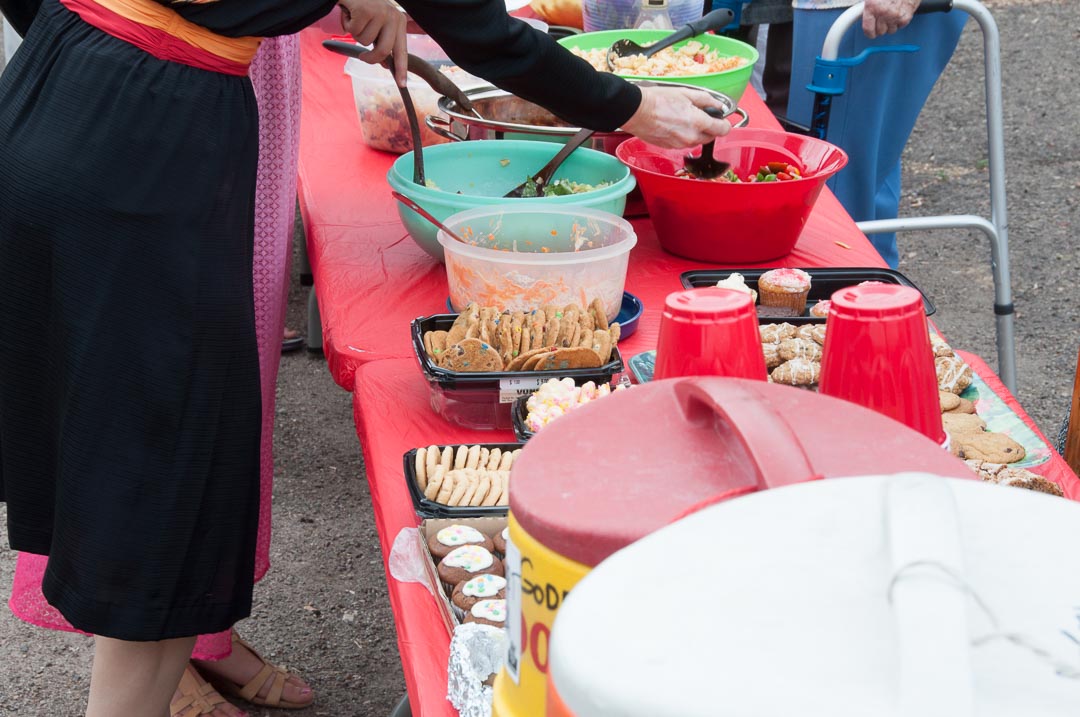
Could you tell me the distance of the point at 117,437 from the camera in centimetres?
149

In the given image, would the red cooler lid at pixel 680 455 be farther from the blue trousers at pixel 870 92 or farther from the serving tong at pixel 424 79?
the blue trousers at pixel 870 92

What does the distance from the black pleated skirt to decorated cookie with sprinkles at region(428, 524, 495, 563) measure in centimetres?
52

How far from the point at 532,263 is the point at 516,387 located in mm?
230

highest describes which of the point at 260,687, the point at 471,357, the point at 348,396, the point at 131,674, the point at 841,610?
the point at 841,610

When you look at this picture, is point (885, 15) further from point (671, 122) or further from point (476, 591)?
point (476, 591)

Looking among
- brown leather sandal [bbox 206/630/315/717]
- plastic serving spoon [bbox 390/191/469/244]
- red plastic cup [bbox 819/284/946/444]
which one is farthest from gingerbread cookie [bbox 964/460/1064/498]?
brown leather sandal [bbox 206/630/315/717]

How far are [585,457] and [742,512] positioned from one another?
161 millimetres

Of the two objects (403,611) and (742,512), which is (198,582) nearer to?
(403,611)

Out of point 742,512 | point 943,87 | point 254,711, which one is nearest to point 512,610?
point 742,512

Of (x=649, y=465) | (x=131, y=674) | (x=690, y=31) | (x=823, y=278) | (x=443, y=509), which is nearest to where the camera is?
(x=649, y=465)

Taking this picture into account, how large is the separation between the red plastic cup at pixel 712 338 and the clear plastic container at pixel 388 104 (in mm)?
1366

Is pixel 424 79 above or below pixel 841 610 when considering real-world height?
below

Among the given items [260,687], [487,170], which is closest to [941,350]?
[487,170]

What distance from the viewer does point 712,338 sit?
3.10 ft
